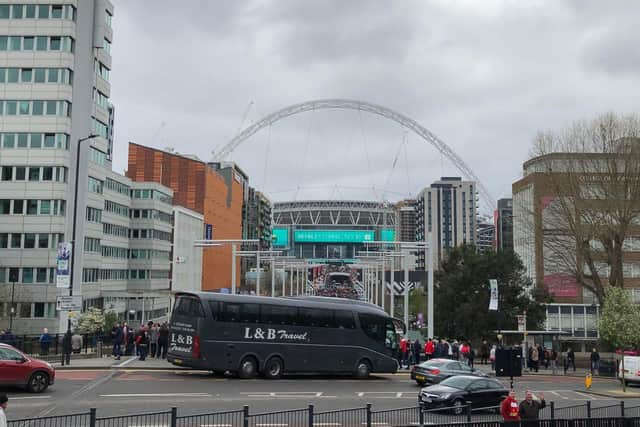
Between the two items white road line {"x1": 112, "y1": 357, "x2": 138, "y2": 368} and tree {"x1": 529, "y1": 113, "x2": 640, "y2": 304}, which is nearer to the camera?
white road line {"x1": 112, "y1": 357, "x2": 138, "y2": 368}

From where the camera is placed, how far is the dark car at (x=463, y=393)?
21375 mm

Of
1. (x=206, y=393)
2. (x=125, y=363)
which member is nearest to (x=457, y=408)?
(x=206, y=393)

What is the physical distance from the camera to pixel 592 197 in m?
43.7

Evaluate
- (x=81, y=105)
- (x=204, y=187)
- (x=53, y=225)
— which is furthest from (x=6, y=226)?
(x=204, y=187)

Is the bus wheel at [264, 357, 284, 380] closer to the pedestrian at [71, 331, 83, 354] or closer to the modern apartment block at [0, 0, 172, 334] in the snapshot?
the pedestrian at [71, 331, 83, 354]

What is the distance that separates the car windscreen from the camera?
22203 millimetres

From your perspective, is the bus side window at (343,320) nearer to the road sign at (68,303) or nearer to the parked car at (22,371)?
the road sign at (68,303)

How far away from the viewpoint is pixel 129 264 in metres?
82.8

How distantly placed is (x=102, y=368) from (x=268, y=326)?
810cm

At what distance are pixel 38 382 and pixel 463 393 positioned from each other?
14065mm

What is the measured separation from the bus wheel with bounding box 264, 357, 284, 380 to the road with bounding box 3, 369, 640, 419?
406mm

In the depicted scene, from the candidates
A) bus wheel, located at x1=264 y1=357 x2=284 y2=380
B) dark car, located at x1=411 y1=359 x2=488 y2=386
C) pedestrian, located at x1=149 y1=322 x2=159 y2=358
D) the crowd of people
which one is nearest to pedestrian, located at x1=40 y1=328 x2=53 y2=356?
the crowd of people

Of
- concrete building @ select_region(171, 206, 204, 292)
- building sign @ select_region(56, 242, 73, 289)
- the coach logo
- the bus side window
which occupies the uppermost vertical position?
concrete building @ select_region(171, 206, 204, 292)

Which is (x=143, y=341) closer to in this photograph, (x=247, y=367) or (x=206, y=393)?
(x=247, y=367)
